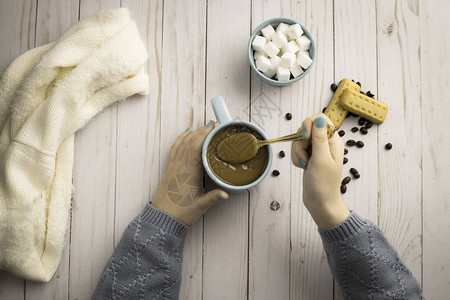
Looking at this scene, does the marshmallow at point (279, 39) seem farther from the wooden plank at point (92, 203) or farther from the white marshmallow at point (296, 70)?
the wooden plank at point (92, 203)

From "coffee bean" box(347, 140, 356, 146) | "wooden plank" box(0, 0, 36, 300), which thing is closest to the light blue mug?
"coffee bean" box(347, 140, 356, 146)

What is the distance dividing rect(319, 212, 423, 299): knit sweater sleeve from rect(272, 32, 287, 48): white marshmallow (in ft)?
1.80

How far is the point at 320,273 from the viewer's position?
1196 millimetres

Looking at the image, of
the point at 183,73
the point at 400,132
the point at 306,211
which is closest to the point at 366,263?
the point at 306,211

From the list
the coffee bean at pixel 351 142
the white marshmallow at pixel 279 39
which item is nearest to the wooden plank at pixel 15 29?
the white marshmallow at pixel 279 39

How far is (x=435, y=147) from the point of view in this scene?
1230 mm

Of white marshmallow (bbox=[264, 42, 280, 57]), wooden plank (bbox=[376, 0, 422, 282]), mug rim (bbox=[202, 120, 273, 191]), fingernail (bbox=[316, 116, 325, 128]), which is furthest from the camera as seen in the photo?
wooden plank (bbox=[376, 0, 422, 282])

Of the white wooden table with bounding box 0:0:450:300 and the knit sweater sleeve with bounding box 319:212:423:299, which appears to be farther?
the white wooden table with bounding box 0:0:450:300

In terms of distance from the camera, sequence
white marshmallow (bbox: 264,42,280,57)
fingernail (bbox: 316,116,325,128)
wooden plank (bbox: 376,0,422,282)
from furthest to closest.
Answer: wooden plank (bbox: 376,0,422,282) < white marshmallow (bbox: 264,42,280,57) < fingernail (bbox: 316,116,325,128)

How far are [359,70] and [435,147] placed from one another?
362mm

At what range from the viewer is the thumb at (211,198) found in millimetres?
1099

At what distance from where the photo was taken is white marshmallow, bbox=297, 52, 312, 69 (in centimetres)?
111

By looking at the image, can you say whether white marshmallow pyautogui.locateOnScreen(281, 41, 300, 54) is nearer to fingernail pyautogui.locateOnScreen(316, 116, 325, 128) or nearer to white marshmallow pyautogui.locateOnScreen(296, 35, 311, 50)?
white marshmallow pyautogui.locateOnScreen(296, 35, 311, 50)

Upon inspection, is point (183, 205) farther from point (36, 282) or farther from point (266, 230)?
point (36, 282)
